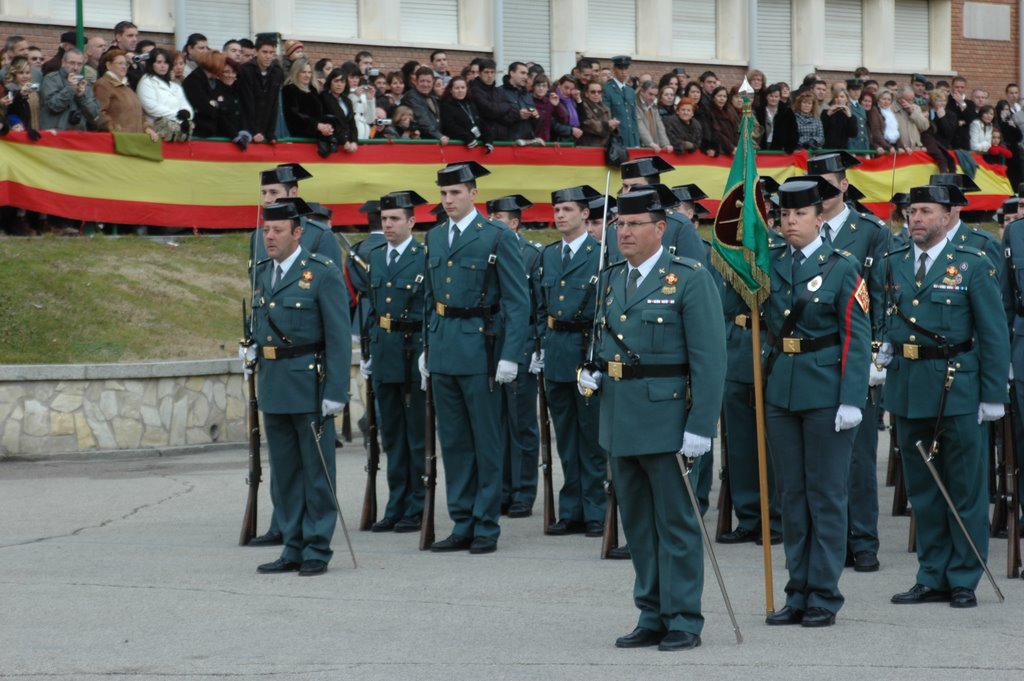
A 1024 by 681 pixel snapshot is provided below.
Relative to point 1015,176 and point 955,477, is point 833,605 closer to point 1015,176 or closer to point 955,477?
point 955,477

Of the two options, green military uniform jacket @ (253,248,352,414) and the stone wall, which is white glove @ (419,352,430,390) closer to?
green military uniform jacket @ (253,248,352,414)

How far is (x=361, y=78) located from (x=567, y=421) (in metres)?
9.28

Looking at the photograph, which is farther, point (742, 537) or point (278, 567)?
point (742, 537)

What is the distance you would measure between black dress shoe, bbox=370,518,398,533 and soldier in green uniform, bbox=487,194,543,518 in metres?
0.93

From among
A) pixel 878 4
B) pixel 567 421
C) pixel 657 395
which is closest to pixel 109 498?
pixel 567 421

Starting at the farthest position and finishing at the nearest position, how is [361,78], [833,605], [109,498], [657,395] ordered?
[361,78]
[109,498]
[833,605]
[657,395]

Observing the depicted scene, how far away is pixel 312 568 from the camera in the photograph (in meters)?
8.78

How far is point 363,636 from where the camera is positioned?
7.25 meters

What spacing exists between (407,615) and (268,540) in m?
2.32

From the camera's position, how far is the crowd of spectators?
53.2 feet

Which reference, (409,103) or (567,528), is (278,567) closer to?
(567,528)

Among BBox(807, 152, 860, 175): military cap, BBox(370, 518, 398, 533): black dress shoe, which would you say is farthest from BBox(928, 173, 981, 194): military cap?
BBox(370, 518, 398, 533): black dress shoe

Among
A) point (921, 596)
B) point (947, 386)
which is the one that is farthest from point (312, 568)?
point (947, 386)

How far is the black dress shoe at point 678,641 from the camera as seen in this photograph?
22.4ft
